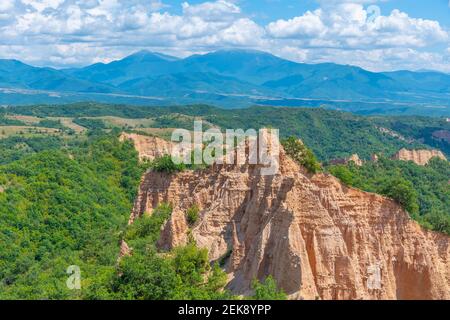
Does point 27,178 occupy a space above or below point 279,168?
below

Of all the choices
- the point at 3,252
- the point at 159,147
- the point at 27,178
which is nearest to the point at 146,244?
the point at 3,252

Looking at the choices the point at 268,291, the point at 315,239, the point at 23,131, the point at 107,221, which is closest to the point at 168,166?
the point at 107,221

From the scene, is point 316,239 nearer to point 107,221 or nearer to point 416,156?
point 107,221

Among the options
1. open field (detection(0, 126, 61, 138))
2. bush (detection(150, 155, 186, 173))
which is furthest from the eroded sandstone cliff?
open field (detection(0, 126, 61, 138))

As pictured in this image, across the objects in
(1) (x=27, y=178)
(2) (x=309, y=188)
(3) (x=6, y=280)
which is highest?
(2) (x=309, y=188)

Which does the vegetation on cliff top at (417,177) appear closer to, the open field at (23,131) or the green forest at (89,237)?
the green forest at (89,237)
